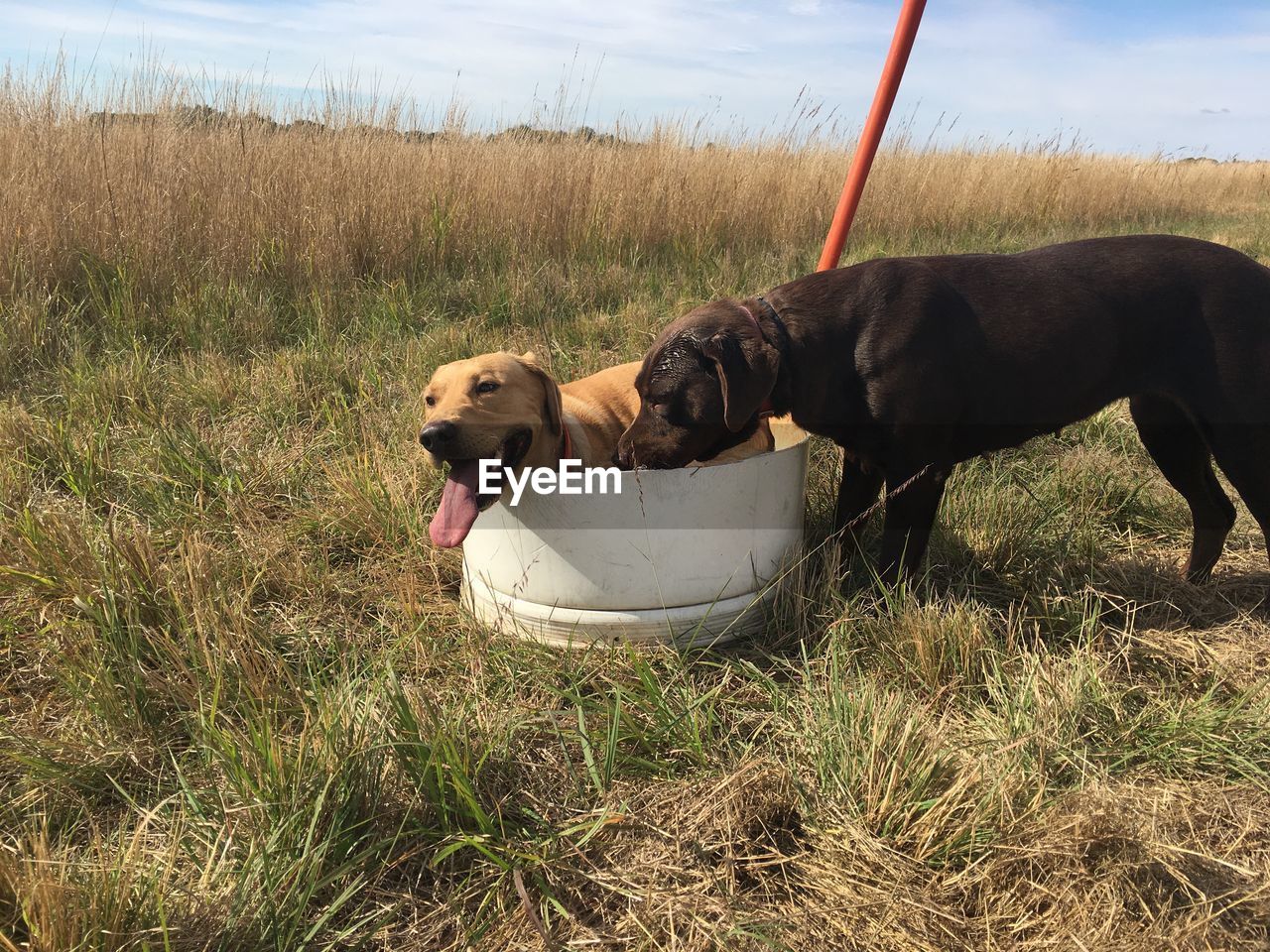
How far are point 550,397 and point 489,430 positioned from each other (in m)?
0.35

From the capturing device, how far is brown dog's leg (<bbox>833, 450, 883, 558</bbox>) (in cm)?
291

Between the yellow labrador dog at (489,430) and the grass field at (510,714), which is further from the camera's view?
the yellow labrador dog at (489,430)

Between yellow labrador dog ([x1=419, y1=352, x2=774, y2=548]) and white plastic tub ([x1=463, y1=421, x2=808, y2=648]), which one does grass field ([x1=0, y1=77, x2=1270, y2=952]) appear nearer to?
white plastic tub ([x1=463, y1=421, x2=808, y2=648])

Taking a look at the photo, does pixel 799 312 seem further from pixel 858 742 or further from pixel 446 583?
pixel 446 583

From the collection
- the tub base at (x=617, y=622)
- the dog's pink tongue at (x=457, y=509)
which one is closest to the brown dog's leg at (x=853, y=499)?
the tub base at (x=617, y=622)

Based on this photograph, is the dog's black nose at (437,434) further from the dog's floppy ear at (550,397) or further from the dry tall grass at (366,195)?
the dry tall grass at (366,195)

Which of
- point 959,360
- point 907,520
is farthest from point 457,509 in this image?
point 959,360

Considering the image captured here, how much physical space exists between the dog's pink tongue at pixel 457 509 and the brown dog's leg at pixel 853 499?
4.16 feet

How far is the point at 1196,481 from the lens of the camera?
2979 millimetres

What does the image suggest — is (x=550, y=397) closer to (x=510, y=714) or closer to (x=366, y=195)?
(x=510, y=714)

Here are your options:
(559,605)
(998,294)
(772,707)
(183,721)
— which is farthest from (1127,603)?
(183,721)

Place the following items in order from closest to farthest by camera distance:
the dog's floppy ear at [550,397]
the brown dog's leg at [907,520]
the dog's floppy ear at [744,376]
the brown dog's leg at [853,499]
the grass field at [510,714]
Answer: the grass field at [510,714]
the dog's floppy ear at [744,376]
the brown dog's leg at [907,520]
the dog's floppy ear at [550,397]
the brown dog's leg at [853,499]

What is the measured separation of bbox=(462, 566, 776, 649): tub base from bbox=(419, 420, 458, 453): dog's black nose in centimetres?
50

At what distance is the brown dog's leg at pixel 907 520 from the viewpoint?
257 centimetres
